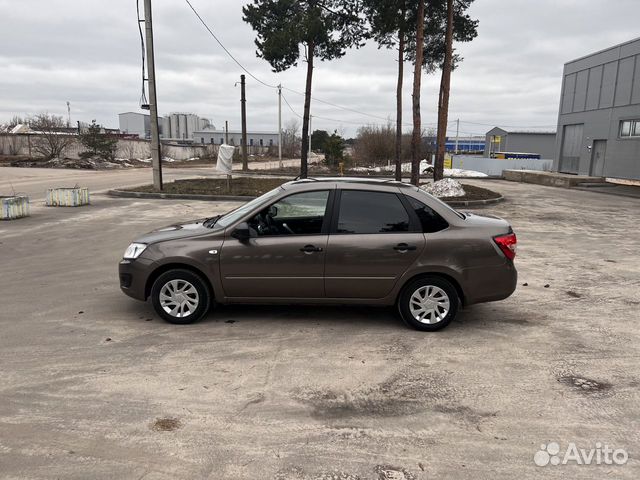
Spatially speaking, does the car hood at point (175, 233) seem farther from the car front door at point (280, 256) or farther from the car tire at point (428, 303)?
the car tire at point (428, 303)

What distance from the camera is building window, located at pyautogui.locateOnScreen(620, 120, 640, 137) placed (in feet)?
99.7

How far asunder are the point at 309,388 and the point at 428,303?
6.07ft

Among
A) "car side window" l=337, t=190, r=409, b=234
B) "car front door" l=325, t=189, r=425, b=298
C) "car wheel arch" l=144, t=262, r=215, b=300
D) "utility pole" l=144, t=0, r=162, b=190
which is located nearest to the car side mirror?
"car wheel arch" l=144, t=262, r=215, b=300

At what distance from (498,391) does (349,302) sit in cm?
184

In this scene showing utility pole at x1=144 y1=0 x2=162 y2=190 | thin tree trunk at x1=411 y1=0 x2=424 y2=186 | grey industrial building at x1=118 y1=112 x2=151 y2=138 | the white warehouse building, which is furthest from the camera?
the white warehouse building

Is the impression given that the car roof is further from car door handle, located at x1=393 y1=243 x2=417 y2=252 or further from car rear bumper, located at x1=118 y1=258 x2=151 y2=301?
car rear bumper, located at x1=118 y1=258 x2=151 y2=301

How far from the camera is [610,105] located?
32.8 meters

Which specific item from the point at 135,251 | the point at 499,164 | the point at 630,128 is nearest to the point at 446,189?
the point at 135,251

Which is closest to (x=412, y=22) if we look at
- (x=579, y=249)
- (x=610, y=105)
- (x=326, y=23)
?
(x=326, y=23)

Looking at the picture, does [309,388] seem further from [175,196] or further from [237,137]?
[237,137]

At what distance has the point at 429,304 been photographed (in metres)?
5.26

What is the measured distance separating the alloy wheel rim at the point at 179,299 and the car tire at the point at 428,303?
2.26 m

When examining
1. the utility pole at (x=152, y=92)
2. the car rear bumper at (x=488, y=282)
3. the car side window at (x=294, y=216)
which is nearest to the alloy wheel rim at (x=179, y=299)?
the car side window at (x=294, y=216)

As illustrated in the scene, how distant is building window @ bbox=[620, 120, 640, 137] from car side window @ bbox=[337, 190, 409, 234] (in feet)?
104
